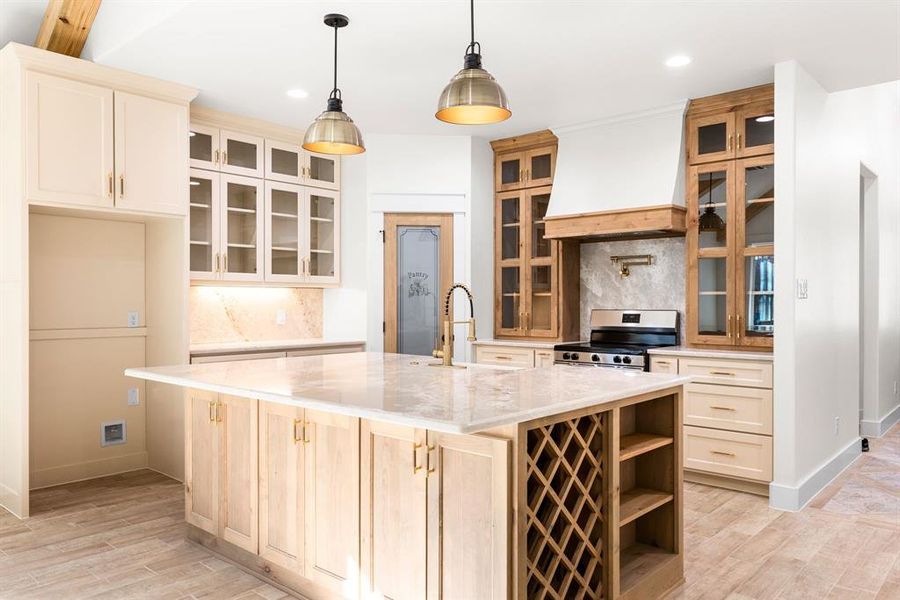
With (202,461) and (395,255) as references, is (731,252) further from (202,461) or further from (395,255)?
(202,461)

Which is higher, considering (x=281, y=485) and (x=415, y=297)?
(x=415, y=297)

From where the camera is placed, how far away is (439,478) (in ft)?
7.22

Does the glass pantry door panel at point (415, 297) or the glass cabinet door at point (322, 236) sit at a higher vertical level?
the glass cabinet door at point (322, 236)

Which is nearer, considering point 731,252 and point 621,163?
point 731,252

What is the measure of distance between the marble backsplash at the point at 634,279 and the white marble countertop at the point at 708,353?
544mm

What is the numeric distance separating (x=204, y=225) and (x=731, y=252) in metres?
3.83

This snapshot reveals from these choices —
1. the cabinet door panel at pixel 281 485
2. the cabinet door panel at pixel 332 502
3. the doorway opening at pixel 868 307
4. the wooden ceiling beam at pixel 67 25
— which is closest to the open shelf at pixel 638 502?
the cabinet door panel at pixel 332 502

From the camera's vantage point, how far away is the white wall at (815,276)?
388 centimetres

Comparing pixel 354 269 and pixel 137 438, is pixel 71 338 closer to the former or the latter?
pixel 137 438

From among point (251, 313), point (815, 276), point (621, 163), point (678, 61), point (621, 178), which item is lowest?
point (251, 313)

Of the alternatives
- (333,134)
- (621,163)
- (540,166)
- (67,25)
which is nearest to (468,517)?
(333,134)

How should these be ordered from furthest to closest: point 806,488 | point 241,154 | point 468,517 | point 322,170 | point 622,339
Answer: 1. point 322,170
2. point 622,339
3. point 241,154
4. point 806,488
5. point 468,517

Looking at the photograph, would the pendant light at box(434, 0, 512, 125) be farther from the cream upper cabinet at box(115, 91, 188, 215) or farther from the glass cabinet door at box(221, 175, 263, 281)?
the glass cabinet door at box(221, 175, 263, 281)

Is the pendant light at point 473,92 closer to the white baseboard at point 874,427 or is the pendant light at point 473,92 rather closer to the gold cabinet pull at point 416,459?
the gold cabinet pull at point 416,459
